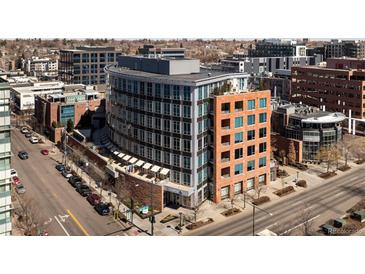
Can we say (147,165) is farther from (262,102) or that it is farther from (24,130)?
(24,130)

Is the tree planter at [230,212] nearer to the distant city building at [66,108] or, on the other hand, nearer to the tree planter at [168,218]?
the tree planter at [168,218]

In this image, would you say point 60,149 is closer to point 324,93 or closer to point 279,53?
point 324,93

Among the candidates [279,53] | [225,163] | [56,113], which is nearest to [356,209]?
[225,163]

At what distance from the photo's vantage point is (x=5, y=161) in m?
26.8

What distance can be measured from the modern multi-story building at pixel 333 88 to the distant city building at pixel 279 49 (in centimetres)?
3935

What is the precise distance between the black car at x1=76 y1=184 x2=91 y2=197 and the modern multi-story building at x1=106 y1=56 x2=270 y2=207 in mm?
5540

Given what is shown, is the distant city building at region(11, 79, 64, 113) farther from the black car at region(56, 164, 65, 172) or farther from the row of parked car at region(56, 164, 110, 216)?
the row of parked car at region(56, 164, 110, 216)

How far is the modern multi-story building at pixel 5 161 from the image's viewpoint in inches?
1043

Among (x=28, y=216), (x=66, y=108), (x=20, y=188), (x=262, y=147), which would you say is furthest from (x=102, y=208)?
(x=66, y=108)

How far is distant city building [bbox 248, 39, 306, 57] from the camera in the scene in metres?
121

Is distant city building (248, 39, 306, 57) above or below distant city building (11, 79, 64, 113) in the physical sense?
above

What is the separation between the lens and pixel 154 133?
1618 inches

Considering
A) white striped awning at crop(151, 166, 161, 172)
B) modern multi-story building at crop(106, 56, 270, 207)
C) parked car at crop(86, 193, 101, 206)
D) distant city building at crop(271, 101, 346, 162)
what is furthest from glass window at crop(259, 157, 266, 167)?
parked car at crop(86, 193, 101, 206)

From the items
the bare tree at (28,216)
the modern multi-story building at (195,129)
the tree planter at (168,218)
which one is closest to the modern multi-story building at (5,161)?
the bare tree at (28,216)
